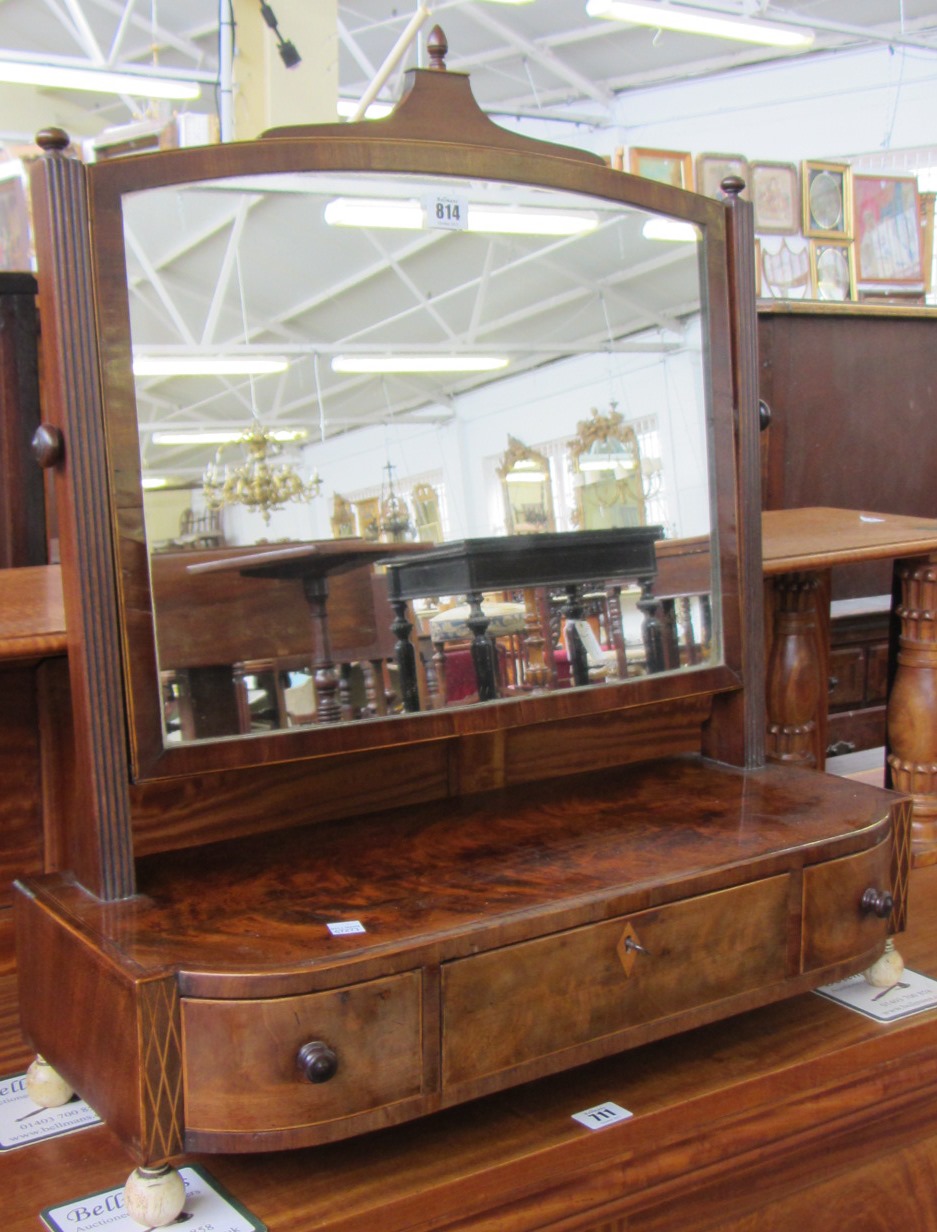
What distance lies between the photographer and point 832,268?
3.18 m

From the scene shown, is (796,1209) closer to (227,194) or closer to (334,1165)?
(334,1165)

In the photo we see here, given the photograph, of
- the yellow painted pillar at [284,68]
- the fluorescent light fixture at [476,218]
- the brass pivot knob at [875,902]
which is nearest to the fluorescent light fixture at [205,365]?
the fluorescent light fixture at [476,218]

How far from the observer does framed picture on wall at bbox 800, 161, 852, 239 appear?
3.20 m

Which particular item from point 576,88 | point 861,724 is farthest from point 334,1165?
point 576,88

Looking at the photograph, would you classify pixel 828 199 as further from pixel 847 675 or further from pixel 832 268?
pixel 847 675

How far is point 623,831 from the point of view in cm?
128

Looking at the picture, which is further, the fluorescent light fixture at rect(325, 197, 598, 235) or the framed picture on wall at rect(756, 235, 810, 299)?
the framed picture on wall at rect(756, 235, 810, 299)

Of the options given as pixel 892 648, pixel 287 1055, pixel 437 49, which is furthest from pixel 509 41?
pixel 287 1055

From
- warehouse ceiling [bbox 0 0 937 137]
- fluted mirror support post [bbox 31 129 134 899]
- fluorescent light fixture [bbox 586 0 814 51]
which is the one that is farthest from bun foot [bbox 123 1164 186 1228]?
warehouse ceiling [bbox 0 0 937 137]

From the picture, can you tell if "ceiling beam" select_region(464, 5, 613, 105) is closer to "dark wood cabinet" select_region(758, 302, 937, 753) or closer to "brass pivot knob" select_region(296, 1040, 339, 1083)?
"dark wood cabinet" select_region(758, 302, 937, 753)

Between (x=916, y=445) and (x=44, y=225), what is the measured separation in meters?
2.28

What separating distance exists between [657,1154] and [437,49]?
1.11 m

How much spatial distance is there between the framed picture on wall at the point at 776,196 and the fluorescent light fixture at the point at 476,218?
199 cm

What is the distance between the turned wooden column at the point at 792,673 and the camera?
1.83 metres
